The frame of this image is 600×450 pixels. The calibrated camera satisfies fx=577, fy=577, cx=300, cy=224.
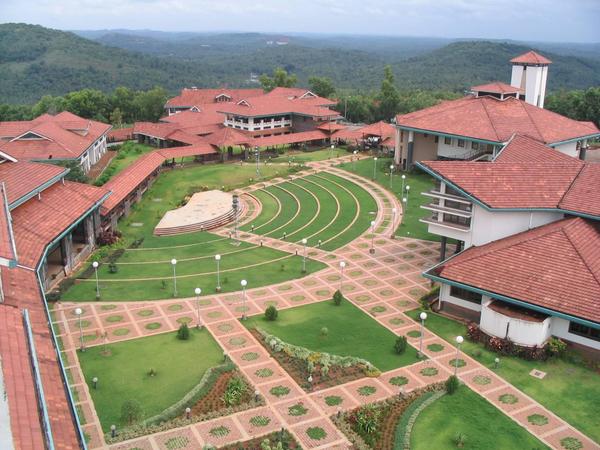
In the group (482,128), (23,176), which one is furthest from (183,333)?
(482,128)

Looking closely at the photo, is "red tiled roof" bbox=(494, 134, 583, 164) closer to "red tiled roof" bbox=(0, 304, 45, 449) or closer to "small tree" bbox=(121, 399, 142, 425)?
"small tree" bbox=(121, 399, 142, 425)

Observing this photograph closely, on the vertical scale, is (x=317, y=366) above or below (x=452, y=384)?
below

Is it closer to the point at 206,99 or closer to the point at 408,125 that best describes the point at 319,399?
the point at 408,125

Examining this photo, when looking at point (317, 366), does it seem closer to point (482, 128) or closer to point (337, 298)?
point (337, 298)

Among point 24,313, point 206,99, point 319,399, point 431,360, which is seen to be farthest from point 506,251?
point 206,99

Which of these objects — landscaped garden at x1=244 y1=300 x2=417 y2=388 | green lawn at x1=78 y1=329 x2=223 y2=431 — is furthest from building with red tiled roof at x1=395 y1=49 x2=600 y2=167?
green lawn at x1=78 y1=329 x2=223 y2=431

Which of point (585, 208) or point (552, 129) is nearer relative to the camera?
point (585, 208)
